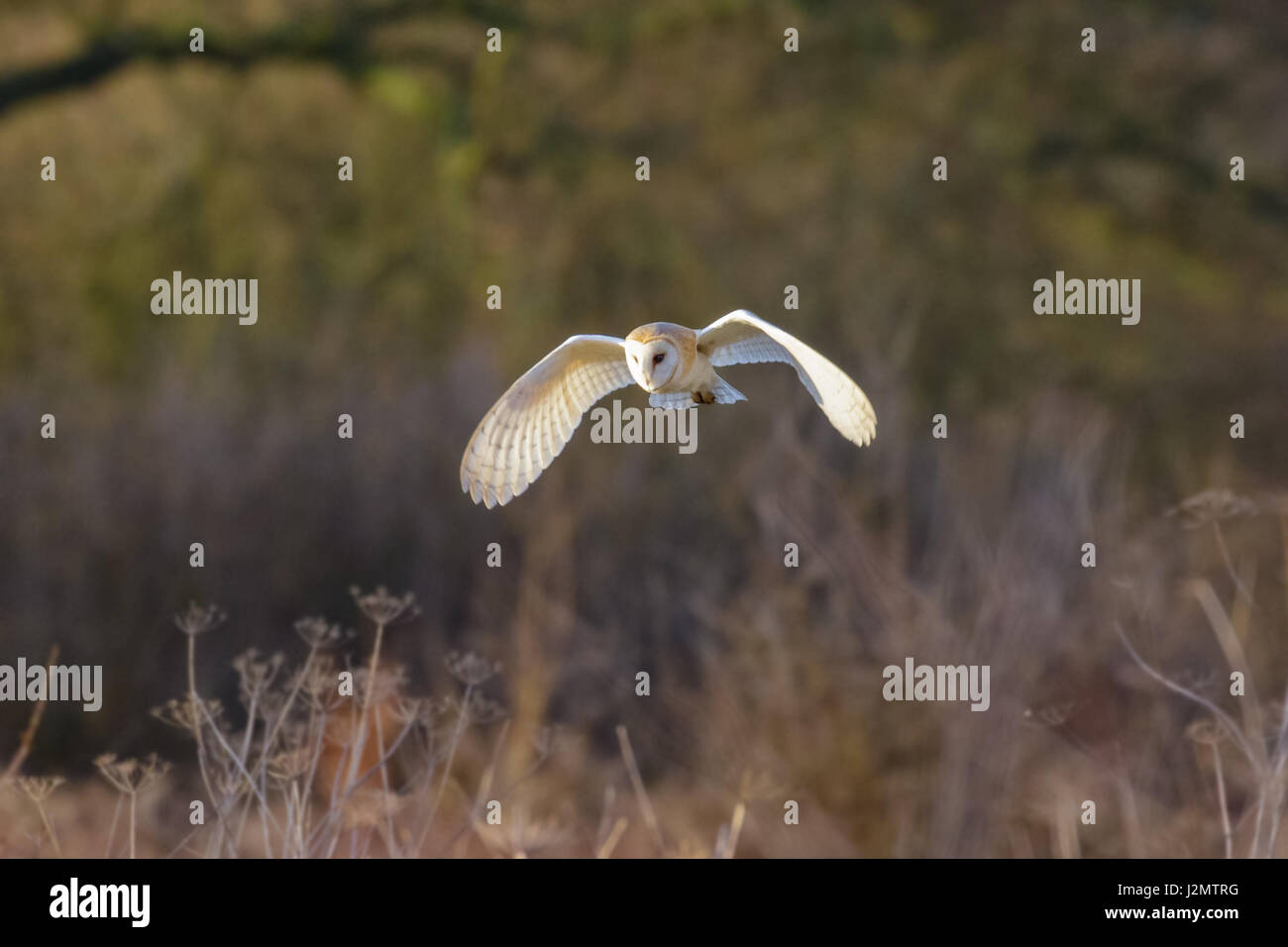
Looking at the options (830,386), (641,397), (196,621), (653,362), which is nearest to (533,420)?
(653,362)

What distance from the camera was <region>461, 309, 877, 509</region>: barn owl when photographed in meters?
2.04

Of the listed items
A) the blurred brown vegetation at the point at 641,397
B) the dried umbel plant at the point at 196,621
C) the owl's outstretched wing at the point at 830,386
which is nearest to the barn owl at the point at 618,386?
the owl's outstretched wing at the point at 830,386

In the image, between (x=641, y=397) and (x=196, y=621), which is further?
(x=641, y=397)

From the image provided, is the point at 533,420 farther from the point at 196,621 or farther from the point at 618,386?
the point at 196,621

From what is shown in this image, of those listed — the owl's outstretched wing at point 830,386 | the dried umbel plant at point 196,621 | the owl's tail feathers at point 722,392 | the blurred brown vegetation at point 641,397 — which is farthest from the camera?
the blurred brown vegetation at point 641,397

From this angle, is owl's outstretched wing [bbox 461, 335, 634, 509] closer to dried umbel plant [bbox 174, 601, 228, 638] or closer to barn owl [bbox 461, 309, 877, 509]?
barn owl [bbox 461, 309, 877, 509]

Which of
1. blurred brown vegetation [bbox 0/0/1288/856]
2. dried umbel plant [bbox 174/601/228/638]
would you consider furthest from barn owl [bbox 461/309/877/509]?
blurred brown vegetation [bbox 0/0/1288/856]

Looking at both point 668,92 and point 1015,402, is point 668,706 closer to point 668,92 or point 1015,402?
point 1015,402

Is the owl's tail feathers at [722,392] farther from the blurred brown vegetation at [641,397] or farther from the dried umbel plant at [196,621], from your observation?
the blurred brown vegetation at [641,397]

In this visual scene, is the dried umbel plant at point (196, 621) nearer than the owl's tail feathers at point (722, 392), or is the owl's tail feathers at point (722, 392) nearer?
the owl's tail feathers at point (722, 392)

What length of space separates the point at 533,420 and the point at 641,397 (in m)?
2.60

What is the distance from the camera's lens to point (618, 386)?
2615 millimetres

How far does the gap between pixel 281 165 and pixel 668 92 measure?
8.11 feet

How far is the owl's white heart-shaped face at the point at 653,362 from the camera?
2031 mm
